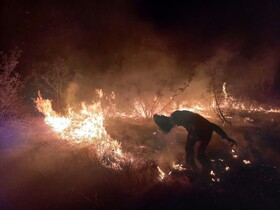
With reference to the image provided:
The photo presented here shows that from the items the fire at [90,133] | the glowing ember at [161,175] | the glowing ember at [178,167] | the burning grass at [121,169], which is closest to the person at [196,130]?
the glowing ember at [178,167]

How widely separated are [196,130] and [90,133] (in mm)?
3512

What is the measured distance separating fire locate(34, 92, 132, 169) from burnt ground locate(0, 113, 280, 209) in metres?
0.29

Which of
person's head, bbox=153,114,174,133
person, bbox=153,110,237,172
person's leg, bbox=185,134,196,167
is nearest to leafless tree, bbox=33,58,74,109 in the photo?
person's head, bbox=153,114,174,133

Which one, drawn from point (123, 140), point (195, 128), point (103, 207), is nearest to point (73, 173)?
point (103, 207)

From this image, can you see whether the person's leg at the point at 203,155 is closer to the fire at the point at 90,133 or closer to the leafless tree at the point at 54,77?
the fire at the point at 90,133

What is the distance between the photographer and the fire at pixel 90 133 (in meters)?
8.36

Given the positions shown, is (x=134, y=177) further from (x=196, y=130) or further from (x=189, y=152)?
(x=196, y=130)

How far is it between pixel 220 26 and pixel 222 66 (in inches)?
180

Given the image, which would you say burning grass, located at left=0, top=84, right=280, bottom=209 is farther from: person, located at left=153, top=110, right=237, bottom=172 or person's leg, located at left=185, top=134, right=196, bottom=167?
person, located at left=153, top=110, right=237, bottom=172

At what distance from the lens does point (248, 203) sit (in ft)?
21.6

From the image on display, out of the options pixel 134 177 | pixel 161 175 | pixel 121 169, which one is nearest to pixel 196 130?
pixel 161 175

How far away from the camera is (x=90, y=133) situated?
371 inches

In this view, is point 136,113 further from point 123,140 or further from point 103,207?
point 103,207

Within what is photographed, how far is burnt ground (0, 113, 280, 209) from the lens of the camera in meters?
6.58
